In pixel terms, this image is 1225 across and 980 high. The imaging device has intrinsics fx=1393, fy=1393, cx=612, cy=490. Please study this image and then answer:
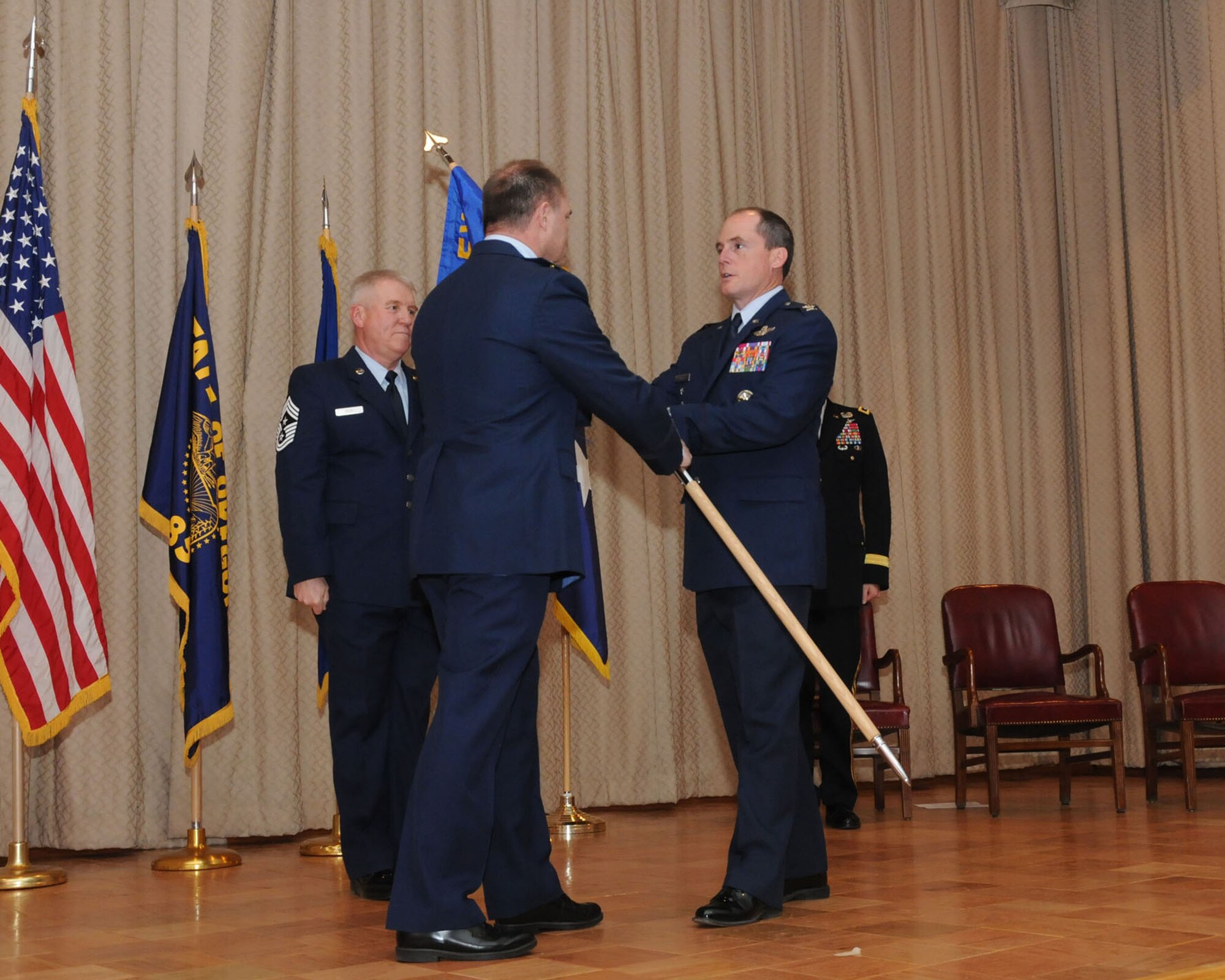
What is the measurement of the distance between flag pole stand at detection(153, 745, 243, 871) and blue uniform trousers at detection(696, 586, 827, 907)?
2148mm

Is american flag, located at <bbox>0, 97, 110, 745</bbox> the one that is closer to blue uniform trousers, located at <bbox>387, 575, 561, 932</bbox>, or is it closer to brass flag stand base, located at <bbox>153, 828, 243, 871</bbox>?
brass flag stand base, located at <bbox>153, 828, 243, 871</bbox>

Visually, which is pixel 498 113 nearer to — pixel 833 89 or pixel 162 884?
pixel 833 89

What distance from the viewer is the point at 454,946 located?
2.94 metres

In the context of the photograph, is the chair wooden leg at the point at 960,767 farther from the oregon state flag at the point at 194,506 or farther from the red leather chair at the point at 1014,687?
the oregon state flag at the point at 194,506

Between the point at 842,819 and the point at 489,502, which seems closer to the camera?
the point at 489,502

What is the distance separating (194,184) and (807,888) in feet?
10.8

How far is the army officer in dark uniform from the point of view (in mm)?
5512

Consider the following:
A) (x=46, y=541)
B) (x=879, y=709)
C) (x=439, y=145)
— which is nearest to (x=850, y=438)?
(x=879, y=709)

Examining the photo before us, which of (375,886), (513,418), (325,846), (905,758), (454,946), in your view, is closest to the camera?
(454,946)

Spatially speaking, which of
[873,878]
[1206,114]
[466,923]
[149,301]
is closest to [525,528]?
[466,923]

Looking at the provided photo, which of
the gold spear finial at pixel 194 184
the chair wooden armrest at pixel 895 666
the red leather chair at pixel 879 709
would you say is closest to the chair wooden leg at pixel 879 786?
the red leather chair at pixel 879 709

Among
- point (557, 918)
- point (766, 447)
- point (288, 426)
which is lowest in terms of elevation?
point (557, 918)

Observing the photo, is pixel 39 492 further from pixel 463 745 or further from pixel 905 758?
pixel 905 758

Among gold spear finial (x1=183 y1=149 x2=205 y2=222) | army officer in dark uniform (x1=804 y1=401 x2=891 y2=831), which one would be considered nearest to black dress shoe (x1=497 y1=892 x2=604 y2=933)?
army officer in dark uniform (x1=804 y1=401 x2=891 y2=831)
